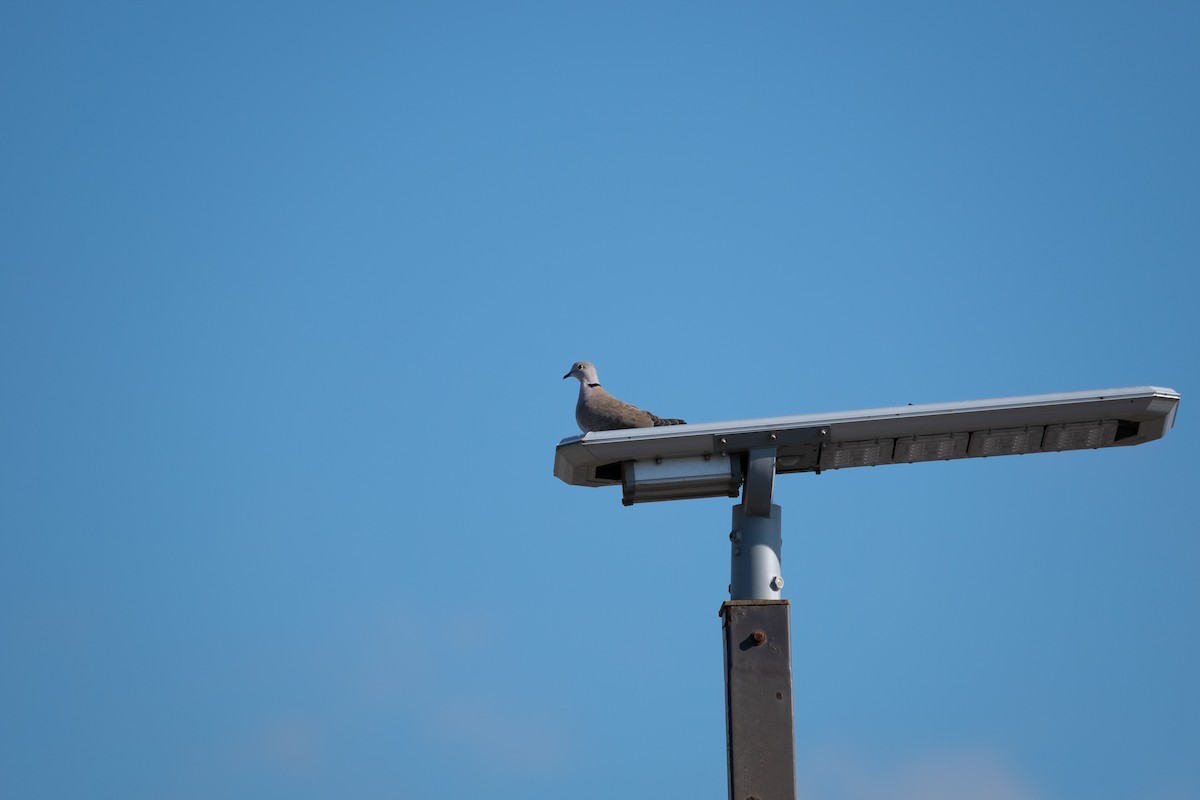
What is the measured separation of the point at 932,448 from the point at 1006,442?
377 mm

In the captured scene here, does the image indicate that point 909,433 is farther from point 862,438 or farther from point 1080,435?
point 1080,435

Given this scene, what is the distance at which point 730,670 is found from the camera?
24.5 feet

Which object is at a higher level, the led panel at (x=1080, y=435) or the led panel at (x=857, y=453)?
the led panel at (x=1080, y=435)

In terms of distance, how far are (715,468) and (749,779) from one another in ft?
5.36

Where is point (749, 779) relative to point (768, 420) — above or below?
below

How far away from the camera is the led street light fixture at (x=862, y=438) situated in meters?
7.94

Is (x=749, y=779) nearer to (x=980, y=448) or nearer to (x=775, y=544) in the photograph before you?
(x=775, y=544)

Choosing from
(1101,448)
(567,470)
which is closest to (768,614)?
(567,470)

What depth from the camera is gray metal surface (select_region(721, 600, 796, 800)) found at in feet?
23.9

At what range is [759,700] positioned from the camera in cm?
742

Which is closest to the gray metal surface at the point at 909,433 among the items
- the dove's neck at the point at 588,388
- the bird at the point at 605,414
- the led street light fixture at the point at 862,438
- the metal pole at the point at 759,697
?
the led street light fixture at the point at 862,438

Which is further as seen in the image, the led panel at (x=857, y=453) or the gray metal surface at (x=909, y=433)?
the led panel at (x=857, y=453)

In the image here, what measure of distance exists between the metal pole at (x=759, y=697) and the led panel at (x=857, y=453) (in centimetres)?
80

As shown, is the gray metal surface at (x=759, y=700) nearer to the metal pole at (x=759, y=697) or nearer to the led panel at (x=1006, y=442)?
the metal pole at (x=759, y=697)
